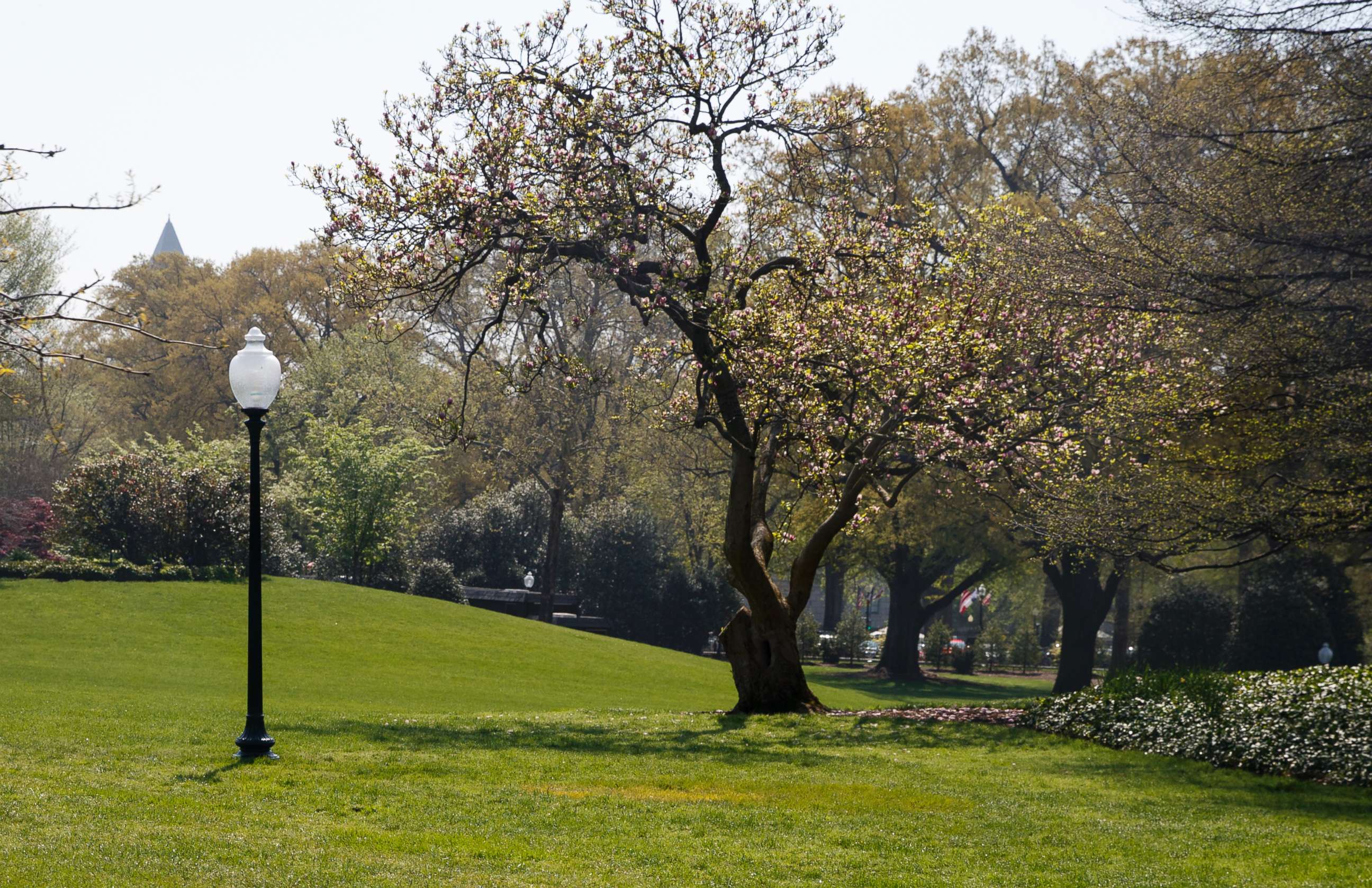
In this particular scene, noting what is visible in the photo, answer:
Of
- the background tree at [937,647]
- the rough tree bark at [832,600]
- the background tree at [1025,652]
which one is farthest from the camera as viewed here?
the rough tree bark at [832,600]

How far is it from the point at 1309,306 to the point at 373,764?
11.8 metres

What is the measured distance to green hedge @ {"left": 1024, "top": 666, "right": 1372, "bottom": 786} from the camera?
1171 cm

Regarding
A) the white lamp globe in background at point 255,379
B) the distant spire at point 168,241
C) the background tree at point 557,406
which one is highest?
the distant spire at point 168,241

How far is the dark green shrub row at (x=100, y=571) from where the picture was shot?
28250mm

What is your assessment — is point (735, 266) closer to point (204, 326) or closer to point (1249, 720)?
point (1249, 720)

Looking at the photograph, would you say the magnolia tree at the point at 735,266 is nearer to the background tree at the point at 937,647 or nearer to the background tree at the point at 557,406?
the background tree at the point at 557,406

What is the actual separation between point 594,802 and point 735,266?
9.78 m

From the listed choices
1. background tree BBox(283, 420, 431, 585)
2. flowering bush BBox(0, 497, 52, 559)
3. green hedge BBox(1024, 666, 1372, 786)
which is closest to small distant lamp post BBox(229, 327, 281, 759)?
green hedge BBox(1024, 666, 1372, 786)

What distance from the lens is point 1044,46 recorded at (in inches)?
1437

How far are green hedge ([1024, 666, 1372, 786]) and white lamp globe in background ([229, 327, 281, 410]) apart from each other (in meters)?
10.0

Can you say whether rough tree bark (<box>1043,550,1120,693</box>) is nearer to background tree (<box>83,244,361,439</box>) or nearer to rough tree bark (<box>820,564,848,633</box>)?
rough tree bark (<box>820,564,848,633</box>)

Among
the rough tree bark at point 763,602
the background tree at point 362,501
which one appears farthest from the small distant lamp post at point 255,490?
the background tree at point 362,501

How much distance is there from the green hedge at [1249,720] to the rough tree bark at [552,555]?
25.8 metres

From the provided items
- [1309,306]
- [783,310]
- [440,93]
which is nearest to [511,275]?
[440,93]
